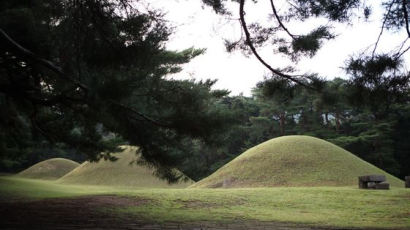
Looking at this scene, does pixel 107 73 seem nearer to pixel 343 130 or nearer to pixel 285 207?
pixel 285 207

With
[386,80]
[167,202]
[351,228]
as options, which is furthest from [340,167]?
[386,80]

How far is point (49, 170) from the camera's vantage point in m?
27.0

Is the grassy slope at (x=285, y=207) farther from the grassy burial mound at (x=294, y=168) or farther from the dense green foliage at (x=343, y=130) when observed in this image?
the grassy burial mound at (x=294, y=168)

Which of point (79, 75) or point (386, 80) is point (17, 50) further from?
point (386, 80)

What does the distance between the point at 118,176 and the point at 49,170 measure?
9.56 m

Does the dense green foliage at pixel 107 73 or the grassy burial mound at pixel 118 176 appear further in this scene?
the grassy burial mound at pixel 118 176

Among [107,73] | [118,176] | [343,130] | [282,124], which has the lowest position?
[118,176]

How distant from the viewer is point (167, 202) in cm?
844

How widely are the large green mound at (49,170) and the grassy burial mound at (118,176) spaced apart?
4.87 metres

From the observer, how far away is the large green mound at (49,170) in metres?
26.0

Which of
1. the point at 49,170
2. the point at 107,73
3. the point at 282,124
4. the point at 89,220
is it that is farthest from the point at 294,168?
the point at 49,170

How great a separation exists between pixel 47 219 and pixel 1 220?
0.57 meters

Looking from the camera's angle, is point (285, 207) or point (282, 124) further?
point (282, 124)

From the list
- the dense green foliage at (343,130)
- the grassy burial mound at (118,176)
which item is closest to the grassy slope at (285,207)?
the dense green foliage at (343,130)
